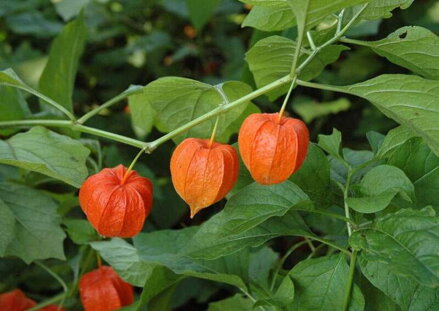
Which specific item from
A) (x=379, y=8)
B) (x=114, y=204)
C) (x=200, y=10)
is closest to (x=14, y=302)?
(x=114, y=204)

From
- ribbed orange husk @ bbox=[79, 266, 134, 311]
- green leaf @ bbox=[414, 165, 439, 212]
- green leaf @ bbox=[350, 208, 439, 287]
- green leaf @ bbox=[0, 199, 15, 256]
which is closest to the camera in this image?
green leaf @ bbox=[350, 208, 439, 287]

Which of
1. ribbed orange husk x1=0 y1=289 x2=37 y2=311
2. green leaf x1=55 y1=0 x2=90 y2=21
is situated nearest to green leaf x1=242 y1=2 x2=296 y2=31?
ribbed orange husk x1=0 y1=289 x2=37 y2=311

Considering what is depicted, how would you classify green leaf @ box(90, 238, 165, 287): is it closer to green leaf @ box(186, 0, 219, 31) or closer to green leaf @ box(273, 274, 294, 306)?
green leaf @ box(273, 274, 294, 306)

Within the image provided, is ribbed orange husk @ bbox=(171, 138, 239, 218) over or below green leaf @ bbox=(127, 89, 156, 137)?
over

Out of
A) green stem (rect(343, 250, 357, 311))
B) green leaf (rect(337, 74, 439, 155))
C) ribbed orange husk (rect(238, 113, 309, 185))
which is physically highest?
green leaf (rect(337, 74, 439, 155))

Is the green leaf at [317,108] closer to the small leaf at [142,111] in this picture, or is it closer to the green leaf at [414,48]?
the small leaf at [142,111]

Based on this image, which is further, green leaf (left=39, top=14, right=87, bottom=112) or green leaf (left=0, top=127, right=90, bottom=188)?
green leaf (left=39, top=14, right=87, bottom=112)

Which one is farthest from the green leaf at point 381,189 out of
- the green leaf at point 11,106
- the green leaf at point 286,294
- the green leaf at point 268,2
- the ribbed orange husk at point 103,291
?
the green leaf at point 11,106

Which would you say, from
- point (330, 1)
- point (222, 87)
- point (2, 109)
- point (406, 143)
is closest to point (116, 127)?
point (2, 109)
